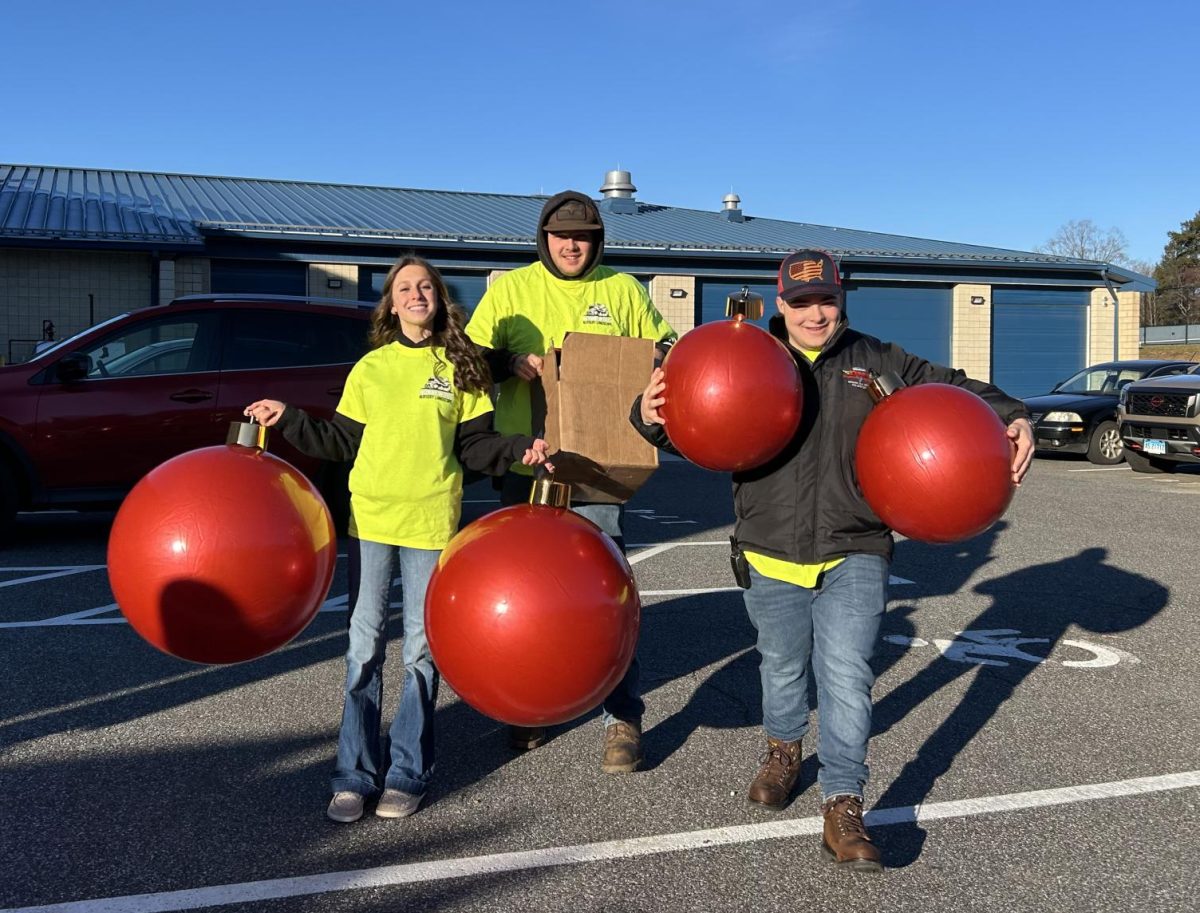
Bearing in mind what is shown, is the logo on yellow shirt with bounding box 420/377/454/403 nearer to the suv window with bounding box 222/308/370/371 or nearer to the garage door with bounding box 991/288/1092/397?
the suv window with bounding box 222/308/370/371

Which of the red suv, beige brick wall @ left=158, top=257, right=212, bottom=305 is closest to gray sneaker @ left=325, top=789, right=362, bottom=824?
the red suv

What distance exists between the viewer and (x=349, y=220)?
71.1 feet

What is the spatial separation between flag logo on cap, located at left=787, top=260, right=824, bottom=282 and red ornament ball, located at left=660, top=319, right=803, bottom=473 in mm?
482

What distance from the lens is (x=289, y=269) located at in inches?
790

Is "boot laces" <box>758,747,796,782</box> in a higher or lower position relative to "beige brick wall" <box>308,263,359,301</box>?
lower

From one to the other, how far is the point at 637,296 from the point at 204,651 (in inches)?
88.5

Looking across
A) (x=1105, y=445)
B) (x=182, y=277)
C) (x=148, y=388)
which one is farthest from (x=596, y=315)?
(x=182, y=277)

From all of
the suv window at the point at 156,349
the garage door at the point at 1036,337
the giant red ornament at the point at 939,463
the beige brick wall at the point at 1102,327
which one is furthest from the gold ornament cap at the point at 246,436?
the beige brick wall at the point at 1102,327

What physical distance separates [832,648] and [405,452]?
60.9 inches

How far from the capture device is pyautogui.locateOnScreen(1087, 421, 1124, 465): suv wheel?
17719mm

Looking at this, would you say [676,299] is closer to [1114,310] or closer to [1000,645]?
[1114,310]

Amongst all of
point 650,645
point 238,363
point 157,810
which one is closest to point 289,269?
point 238,363

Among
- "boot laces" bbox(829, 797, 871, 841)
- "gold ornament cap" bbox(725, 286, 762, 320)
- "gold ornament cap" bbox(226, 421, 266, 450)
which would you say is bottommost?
"boot laces" bbox(829, 797, 871, 841)

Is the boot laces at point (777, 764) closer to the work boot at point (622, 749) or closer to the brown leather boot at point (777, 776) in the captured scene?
the brown leather boot at point (777, 776)
